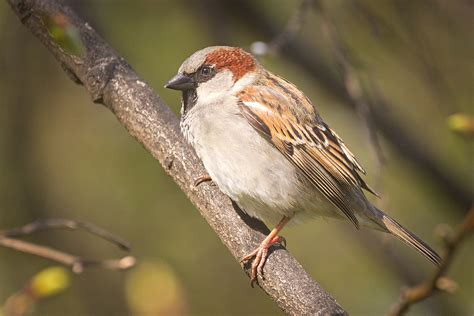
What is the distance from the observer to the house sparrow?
3299 mm

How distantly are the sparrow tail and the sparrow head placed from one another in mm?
957

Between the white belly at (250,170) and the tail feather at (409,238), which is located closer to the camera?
the white belly at (250,170)

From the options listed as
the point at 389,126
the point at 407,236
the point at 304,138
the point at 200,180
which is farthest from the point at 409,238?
the point at 389,126

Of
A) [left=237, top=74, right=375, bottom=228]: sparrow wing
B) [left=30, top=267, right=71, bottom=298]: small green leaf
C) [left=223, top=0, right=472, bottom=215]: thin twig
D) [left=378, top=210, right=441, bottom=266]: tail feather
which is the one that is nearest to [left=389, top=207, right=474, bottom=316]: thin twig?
[left=30, top=267, right=71, bottom=298]: small green leaf

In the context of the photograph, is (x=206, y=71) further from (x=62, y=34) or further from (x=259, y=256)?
(x=62, y=34)

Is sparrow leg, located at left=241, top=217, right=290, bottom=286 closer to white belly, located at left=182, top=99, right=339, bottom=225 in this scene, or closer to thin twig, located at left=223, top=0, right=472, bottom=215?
white belly, located at left=182, top=99, right=339, bottom=225

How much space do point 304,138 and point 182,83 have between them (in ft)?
2.16

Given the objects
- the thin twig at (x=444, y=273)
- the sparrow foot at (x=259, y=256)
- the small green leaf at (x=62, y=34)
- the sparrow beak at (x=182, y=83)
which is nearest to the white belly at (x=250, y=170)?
the sparrow beak at (x=182, y=83)

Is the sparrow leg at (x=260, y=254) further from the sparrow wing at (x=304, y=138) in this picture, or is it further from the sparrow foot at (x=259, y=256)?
the sparrow wing at (x=304, y=138)

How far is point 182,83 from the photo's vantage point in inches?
142

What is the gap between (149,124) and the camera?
310 cm

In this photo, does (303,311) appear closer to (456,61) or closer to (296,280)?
(296,280)

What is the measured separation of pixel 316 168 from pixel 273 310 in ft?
8.63

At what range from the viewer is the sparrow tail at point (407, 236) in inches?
135
